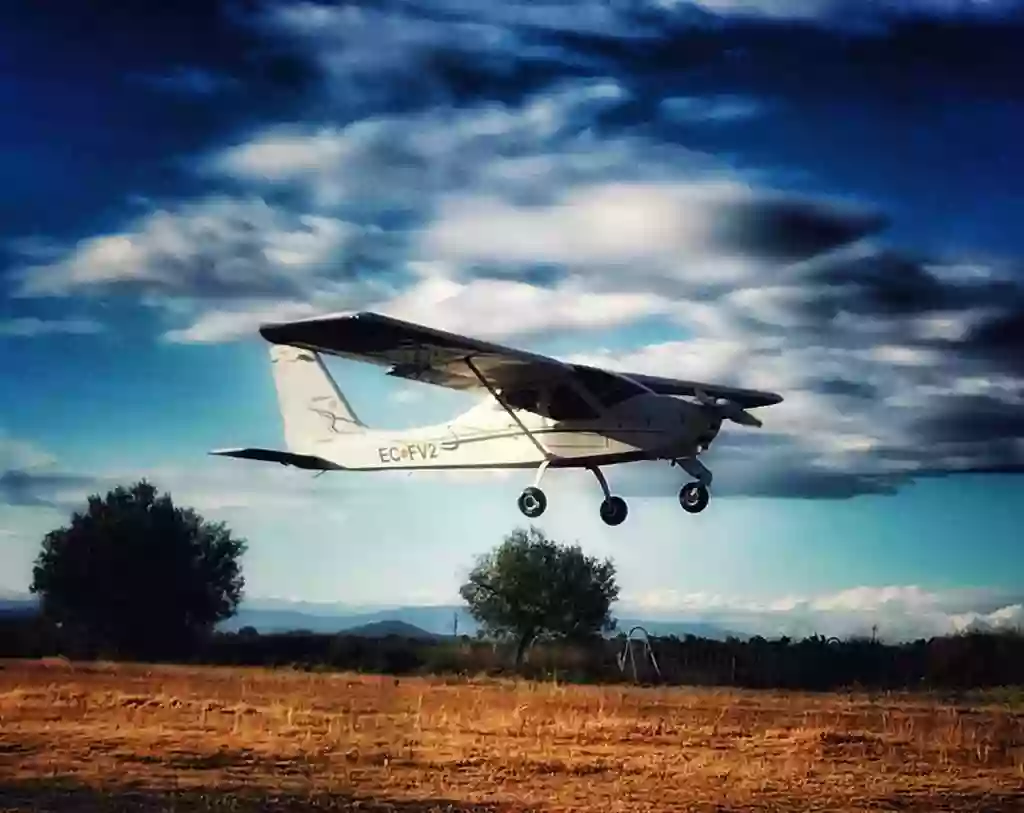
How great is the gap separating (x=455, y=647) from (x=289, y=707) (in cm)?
612

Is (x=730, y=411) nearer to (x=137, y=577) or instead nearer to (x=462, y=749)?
(x=462, y=749)

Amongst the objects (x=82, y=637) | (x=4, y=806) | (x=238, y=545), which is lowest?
(x=4, y=806)

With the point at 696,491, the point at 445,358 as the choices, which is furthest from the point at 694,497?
the point at 445,358

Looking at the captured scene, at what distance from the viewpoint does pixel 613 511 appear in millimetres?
12094

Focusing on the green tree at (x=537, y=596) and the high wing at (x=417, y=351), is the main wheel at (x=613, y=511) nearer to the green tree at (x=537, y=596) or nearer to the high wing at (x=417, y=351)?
the high wing at (x=417, y=351)

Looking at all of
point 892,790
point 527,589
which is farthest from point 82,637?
point 892,790

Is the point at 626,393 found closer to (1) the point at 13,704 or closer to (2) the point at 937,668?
(1) the point at 13,704

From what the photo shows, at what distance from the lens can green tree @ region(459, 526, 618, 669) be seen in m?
24.0

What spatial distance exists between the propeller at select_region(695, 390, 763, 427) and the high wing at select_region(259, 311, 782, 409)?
27 cm

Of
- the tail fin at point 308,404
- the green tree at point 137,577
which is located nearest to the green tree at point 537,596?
the green tree at point 137,577

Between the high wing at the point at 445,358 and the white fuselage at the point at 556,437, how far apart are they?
0.86 ft

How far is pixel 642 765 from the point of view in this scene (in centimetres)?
1305

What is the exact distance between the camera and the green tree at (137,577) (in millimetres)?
20703

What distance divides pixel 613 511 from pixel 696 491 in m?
0.95
